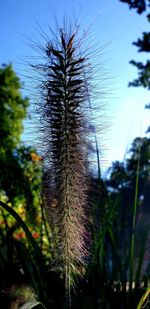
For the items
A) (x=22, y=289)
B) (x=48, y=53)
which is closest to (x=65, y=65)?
(x=48, y=53)

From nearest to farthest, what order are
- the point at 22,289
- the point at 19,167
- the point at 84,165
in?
1. the point at 84,165
2. the point at 22,289
3. the point at 19,167

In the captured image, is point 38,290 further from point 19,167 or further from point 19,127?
point 19,127

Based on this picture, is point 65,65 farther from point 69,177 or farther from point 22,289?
point 22,289

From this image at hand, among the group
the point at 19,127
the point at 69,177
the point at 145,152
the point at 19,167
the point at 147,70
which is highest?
the point at 147,70

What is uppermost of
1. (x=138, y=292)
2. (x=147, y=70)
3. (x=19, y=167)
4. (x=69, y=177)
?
(x=147, y=70)

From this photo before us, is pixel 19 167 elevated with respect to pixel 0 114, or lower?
lower

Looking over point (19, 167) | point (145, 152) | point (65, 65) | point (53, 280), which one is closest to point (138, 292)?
point (53, 280)

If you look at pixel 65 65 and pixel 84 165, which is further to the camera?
pixel 84 165

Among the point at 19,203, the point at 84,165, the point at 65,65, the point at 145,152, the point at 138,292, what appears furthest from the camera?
the point at 19,203

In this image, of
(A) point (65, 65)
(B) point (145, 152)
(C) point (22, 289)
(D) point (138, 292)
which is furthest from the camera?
(B) point (145, 152)
